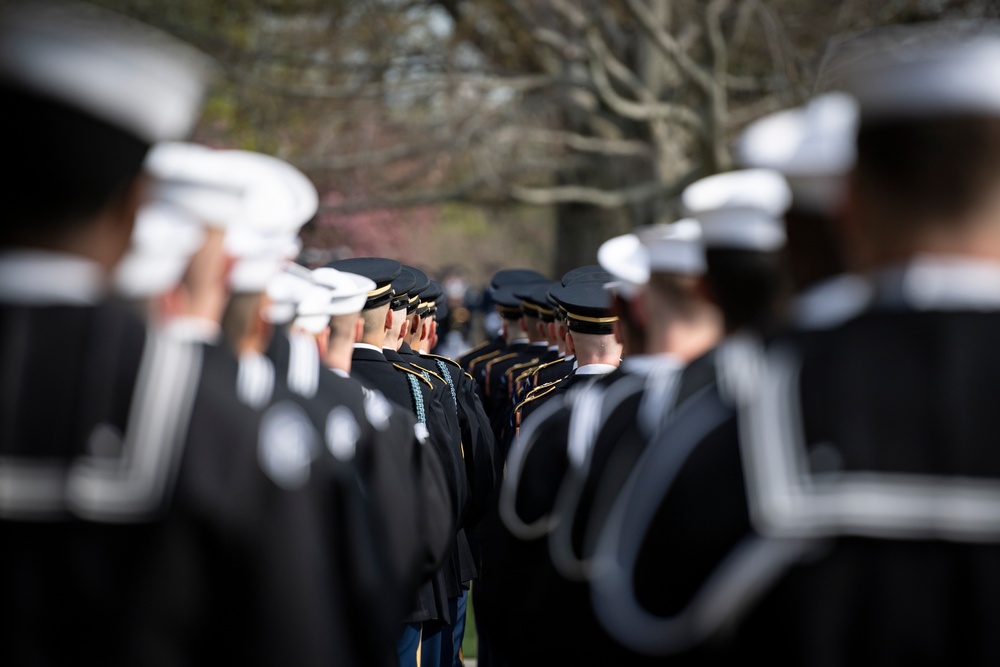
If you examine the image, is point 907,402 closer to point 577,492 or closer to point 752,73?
point 577,492

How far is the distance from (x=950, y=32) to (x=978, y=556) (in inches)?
38.3

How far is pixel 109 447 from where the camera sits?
1.88 metres

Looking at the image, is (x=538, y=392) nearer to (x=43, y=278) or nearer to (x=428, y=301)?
(x=428, y=301)

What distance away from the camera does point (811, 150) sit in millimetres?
2287

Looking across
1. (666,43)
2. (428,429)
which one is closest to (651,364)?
(428,429)

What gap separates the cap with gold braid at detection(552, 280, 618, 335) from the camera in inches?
193

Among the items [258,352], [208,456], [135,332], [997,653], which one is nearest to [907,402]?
[997,653]

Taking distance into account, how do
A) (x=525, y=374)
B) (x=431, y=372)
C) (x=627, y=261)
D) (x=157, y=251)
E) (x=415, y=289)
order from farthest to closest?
(x=525, y=374)
(x=415, y=289)
(x=431, y=372)
(x=627, y=261)
(x=157, y=251)

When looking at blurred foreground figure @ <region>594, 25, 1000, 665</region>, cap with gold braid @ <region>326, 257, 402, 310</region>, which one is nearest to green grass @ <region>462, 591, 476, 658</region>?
cap with gold braid @ <region>326, 257, 402, 310</region>

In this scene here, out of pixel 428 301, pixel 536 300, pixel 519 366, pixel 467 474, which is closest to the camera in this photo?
pixel 467 474

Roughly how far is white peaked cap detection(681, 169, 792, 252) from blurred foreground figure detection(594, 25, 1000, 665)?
364 mm

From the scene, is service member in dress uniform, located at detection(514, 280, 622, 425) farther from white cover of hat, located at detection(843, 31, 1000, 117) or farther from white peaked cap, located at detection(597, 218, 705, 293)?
white cover of hat, located at detection(843, 31, 1000, 117)

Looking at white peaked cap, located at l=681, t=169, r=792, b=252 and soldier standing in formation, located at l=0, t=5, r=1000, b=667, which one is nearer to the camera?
soldier standing in formation, located at l=0, t=5, r=1000, b=667

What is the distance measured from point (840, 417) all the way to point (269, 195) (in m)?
1.35
